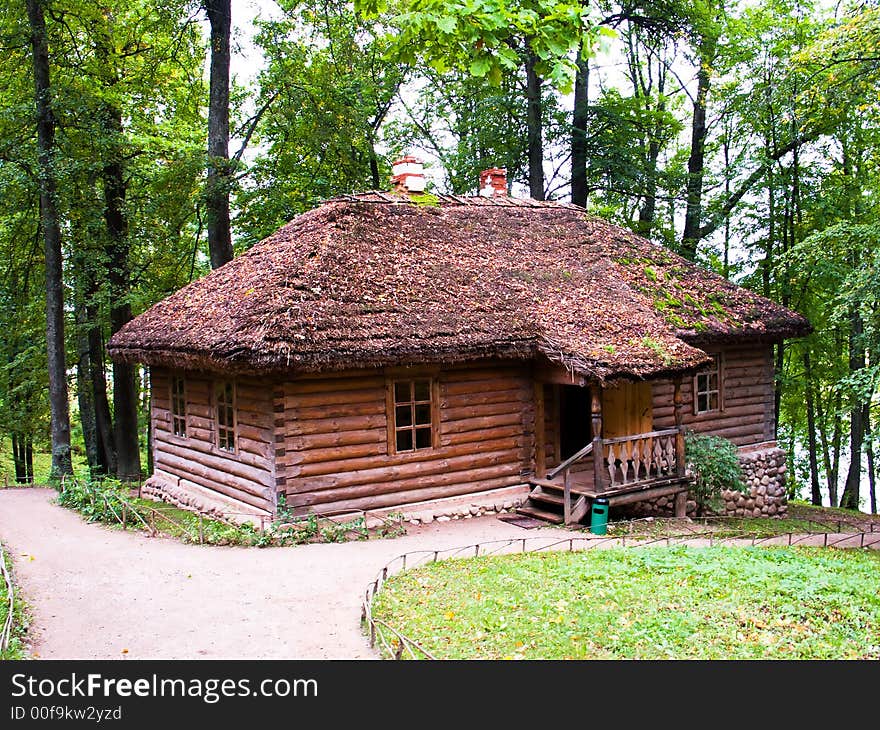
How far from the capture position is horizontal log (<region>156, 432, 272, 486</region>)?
44.0 feet

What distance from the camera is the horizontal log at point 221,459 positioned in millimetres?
13422

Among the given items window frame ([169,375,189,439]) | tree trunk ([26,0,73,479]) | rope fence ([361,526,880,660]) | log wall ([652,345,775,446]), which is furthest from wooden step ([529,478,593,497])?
tree trunk ([26,0,73,479])

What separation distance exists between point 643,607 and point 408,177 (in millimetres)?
12493

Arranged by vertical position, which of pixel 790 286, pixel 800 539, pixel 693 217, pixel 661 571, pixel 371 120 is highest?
pixel 371 120

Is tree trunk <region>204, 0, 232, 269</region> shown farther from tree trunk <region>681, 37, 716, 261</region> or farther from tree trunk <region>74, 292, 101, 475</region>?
tree trunk <region>681, 37, 716, 261</region>

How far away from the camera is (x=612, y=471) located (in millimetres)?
14172

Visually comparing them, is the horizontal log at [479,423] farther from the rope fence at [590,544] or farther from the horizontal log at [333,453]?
the rope fence at [590,544]

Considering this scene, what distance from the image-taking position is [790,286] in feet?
75.6

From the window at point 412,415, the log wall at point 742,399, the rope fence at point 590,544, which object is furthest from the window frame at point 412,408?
the log wall at point 742,399

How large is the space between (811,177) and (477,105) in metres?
10.2

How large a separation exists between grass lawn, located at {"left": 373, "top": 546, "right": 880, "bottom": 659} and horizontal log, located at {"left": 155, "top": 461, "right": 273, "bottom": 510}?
4.00m

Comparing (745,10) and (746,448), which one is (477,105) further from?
(746,448)

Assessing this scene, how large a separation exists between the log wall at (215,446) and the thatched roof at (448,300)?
91 centimetres
